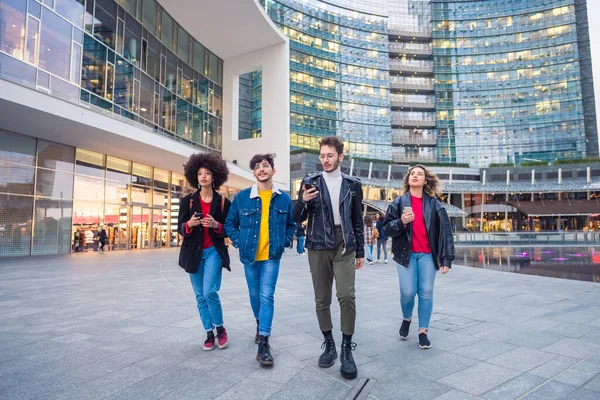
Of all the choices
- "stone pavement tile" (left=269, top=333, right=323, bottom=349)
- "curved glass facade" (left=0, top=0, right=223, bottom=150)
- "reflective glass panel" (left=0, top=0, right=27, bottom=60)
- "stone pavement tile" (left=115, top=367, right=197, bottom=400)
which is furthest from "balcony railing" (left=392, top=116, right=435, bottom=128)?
"stone pavement tile" (left=115, top=367, right=197, bottom=400)

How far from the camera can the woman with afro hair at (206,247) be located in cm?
387

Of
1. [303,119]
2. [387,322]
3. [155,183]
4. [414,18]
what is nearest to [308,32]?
[303,119]

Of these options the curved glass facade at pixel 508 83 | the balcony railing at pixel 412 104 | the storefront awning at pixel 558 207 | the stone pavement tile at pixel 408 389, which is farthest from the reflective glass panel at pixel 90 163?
the curved glass facade at pixel 508 83

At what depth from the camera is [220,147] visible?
31719 mm

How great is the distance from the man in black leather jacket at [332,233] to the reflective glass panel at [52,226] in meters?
18.2

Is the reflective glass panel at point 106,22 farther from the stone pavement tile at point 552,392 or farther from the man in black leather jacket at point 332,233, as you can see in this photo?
the stone pavement tile at point 552,392

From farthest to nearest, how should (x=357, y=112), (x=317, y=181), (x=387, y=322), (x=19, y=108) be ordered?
(x=357, y=112) < (x=19, y=108) < (x=387, y=322) < (x=317, y=181)

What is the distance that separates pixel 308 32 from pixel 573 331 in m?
65.8

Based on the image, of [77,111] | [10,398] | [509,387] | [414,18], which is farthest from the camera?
[414,18]

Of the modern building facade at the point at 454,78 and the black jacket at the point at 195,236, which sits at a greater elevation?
the modern building facade at the point at 454,78

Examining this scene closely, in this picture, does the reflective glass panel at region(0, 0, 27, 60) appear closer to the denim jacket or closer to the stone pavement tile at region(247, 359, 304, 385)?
the denim jacket

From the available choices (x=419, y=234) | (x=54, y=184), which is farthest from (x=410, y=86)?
(x=419, y=234)

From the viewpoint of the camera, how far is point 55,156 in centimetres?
1838

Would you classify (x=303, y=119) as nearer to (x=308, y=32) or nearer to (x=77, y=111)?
(x=308, y=32)
